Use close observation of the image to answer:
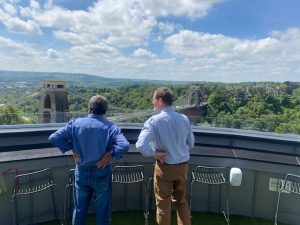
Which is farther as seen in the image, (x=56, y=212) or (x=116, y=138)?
(x=56, y=212)

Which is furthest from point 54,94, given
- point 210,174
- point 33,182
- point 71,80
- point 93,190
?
point 93,190

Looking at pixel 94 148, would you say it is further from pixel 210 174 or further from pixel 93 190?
pixel 210 174

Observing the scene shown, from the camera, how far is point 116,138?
2557 millimetres

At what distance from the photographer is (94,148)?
2518 millimetres

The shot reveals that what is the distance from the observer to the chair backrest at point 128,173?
343cm

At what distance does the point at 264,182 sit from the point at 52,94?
609 centimetres

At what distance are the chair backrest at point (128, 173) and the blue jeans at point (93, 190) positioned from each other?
68 cm

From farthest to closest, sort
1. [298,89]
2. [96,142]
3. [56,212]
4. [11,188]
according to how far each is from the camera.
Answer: [298,89], [56,212], [11,188], [96,142]

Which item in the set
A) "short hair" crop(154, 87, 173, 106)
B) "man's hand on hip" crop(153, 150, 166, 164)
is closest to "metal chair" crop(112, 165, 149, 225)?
"man's hand on hip" crop(153, 150, 166, 164)

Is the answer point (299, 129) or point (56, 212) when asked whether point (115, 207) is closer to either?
point (56, 212)

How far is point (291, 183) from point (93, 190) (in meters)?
2.21

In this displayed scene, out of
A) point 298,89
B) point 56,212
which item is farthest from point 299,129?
point 298,89

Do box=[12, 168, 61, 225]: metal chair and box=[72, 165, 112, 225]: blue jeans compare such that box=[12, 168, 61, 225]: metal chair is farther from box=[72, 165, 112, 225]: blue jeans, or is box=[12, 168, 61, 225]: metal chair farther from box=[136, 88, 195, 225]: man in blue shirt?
box=[136, 88, 195, 225]: man in blue shirt

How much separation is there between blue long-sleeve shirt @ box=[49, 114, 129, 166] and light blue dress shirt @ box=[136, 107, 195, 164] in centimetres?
18
